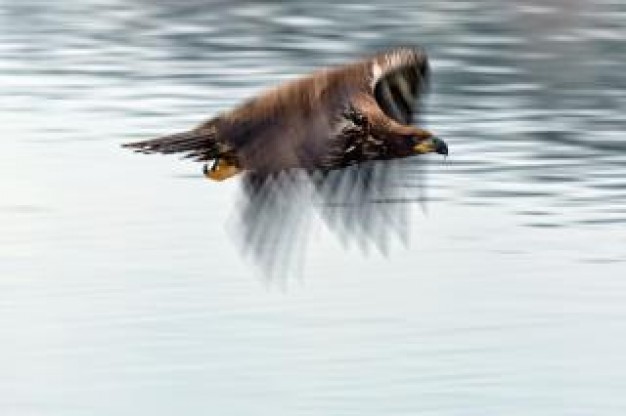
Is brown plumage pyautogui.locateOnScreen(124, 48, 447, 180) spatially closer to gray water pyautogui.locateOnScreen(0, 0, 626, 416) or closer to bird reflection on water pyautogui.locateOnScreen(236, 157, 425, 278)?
bird reflection on water pyautogui.locateOnScreen(236, 157, 425, 278)

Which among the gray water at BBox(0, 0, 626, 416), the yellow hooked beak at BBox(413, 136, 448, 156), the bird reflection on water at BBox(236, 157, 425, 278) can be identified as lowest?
the gray water at BBox(0, 0, 626, 416)

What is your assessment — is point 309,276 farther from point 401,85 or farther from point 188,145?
point 188,145

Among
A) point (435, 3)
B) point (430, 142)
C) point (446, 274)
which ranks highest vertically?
point (430, 142)

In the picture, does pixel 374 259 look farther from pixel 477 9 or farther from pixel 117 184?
pixel 477 9

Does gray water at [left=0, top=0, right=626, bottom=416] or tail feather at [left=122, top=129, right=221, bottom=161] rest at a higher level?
tail feather at [left=122, top=129, right=221, bottom=161]

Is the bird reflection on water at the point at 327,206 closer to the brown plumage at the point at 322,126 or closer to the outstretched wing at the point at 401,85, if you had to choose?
the brown plumage at the point at 322,126

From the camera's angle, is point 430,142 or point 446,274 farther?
point 446,274

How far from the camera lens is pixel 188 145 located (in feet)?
32.0

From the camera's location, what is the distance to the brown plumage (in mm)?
9586

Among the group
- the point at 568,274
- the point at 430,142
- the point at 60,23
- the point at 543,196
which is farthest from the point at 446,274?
the point at 60,23

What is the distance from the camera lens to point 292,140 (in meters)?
9.55

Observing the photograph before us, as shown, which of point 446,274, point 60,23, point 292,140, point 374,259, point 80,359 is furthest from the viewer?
point 60,23

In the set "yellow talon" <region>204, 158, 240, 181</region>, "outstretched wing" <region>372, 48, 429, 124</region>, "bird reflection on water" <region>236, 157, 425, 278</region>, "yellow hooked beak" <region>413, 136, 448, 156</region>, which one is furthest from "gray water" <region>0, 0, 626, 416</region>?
"yellow talon" <region>204, 158, 240, 181</region>

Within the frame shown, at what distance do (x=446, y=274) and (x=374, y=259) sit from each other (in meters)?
1.95
